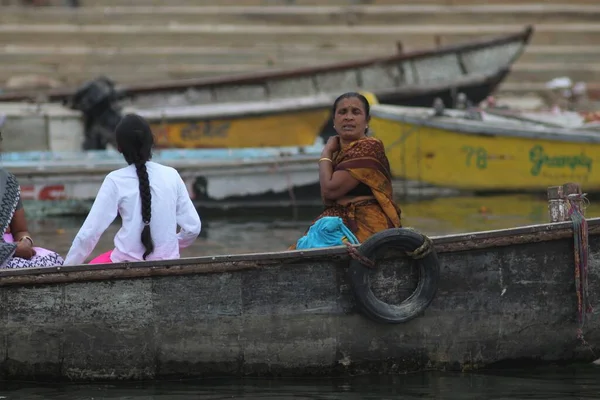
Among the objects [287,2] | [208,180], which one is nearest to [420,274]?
[208,180]

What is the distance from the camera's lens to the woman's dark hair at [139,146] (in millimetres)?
5969

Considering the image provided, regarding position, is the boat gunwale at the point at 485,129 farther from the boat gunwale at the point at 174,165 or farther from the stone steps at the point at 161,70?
the stone steps at the point at 161,70

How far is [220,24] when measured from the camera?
20.5m

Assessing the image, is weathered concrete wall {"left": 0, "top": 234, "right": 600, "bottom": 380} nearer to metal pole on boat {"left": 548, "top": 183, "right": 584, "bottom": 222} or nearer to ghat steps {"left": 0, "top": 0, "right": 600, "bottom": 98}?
metal pole on boat {"left": 548, "top": 183, "right": 584, "bottom": 222}

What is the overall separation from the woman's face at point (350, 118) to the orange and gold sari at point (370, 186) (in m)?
0.06

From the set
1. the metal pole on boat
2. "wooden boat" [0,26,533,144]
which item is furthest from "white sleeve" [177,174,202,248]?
"wooden boat" [0,26,533,144]

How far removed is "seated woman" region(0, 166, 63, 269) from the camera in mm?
6289

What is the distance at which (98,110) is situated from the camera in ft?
46.9

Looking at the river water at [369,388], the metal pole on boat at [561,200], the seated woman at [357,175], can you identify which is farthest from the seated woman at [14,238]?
the metal pole on boat at [561,200]

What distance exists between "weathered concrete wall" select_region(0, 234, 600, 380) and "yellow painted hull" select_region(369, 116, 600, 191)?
22.4 feet

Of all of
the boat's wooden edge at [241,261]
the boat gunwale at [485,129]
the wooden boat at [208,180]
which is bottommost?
the boat's wooden edge at [241,261]

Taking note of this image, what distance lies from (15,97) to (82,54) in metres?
3.72

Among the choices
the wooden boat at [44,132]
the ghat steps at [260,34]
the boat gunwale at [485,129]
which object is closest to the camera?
the boat gunwale at [485,129]

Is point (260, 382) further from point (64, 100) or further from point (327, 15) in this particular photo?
point (327, 15)
